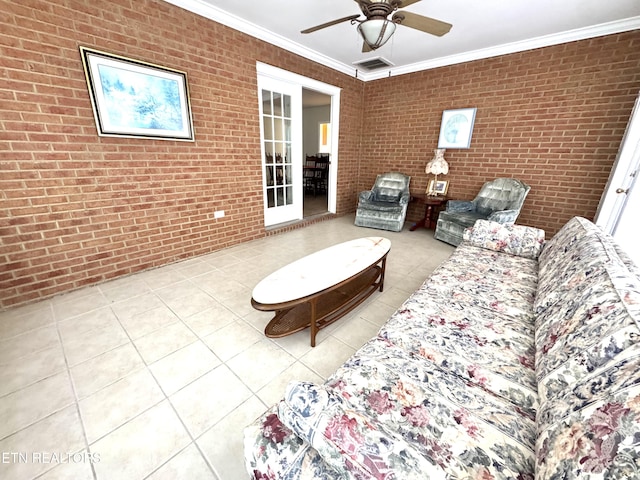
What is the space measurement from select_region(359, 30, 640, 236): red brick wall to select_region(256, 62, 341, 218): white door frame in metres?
1.04

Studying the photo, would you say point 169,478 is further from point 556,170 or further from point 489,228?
point 556,170

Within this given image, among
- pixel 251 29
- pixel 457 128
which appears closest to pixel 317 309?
pixel 251 29

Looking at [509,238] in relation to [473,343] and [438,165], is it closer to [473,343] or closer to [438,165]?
[473,343]

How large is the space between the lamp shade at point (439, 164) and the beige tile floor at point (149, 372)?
7.59 ft

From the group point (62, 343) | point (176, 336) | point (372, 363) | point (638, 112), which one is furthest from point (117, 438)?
point (638, 112)

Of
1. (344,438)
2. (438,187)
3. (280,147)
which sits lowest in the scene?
(344,438)

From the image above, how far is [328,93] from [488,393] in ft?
15.4

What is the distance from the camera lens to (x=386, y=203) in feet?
14.3

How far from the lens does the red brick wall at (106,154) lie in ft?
6.36

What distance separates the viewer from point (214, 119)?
296 cm

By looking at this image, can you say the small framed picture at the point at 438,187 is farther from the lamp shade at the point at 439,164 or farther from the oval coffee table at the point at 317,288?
the oval coffee table at the point at 317,288

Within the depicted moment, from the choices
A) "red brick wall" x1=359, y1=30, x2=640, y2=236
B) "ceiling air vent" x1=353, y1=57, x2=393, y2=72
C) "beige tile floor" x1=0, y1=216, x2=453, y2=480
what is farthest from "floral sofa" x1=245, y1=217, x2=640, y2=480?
"ceiling air vent" x1=353, y1=57, x2=393, y2=72

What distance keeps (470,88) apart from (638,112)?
1810mm

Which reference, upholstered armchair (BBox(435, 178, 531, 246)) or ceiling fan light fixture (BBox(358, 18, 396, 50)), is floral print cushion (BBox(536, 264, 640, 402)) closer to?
ceiling fan light fixture (BBox(358, 18, 396, 50))
